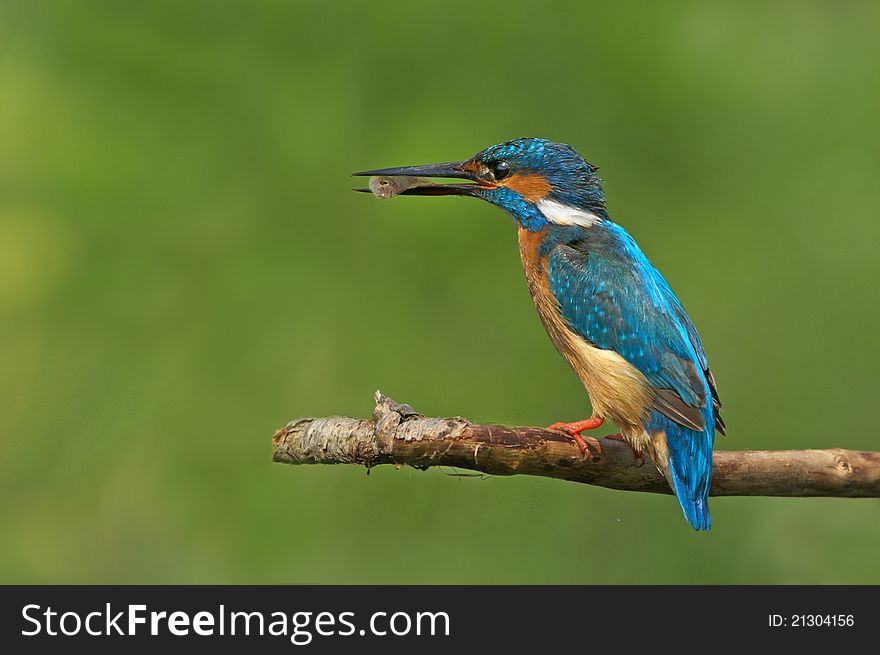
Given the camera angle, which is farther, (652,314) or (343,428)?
(652,314)

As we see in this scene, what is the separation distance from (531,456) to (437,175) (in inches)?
51.6

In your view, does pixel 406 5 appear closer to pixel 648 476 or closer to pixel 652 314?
pixel 652 314

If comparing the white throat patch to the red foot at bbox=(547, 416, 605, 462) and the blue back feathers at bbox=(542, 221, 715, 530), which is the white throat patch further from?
the red foot at bbox=(547, 416, 605, 462)

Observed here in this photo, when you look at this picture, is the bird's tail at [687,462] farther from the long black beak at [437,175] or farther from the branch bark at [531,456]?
the long black beak at [437,175]

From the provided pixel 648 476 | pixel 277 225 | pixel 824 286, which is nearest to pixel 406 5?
pixel 277 225

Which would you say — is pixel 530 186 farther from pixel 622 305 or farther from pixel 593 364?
pixel 593 364

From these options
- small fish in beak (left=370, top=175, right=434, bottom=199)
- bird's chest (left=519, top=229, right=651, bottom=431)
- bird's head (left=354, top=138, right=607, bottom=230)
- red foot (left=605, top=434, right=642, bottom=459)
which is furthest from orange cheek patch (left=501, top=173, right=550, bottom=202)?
red foot (left=605, top=434, right=642, bottom=459)

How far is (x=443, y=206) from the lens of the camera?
4668 mm

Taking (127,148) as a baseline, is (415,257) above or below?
below

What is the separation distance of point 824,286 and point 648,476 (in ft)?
7.40

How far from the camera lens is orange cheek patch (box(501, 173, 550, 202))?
3619 millimetres

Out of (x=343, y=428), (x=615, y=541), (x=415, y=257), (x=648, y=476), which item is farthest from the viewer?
(x=415, y=257)

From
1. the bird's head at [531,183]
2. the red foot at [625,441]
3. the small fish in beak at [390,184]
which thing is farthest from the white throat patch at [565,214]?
the red foot at [625,441]

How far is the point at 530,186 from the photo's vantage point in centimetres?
363
